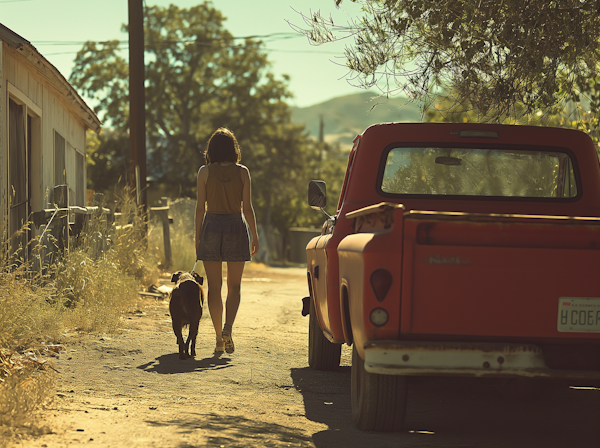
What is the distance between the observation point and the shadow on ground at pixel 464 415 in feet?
14.4

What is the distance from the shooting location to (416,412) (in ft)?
17.1

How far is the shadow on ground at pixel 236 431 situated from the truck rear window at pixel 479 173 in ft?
6.19

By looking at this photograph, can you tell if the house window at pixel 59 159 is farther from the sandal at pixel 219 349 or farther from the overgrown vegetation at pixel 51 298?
the sandal at pixel 219 349

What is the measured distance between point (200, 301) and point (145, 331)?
5.15 ft

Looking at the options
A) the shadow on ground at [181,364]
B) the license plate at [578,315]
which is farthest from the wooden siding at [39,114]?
the license plate at [578,315]

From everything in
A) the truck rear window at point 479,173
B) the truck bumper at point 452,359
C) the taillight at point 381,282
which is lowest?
the truck bumper at point 452,359

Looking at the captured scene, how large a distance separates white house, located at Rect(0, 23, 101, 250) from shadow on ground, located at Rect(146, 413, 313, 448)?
3687mm

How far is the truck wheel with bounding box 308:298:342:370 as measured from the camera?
6.46 m

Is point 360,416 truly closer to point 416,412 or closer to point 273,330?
point 416,412

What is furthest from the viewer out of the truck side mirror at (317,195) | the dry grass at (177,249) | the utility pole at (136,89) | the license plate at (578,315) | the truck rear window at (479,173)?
the dry grass at (177,249)

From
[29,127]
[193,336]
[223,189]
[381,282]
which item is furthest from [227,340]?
[29,127]

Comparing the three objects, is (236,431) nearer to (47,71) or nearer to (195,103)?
(47,71)

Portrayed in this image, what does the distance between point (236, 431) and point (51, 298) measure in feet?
15.1

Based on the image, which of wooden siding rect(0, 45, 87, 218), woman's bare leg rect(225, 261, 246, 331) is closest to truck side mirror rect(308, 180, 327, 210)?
woman's bare leg rect(225, 261, 246, 331)
